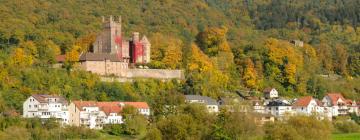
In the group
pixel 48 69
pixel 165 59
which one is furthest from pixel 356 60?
pixel 48 69

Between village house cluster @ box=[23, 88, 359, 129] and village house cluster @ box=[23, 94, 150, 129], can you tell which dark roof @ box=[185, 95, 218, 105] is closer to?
village house cluster @ box=[23, 88, 359, 129]

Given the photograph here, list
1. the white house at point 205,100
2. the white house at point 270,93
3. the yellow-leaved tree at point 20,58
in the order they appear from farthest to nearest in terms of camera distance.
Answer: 1. the white house at point 270,93
2. the white house at point 205,100
3. the yellow-leaved tree at point 20,58

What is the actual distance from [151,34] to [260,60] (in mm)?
12462

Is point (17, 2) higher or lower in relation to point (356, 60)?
higher

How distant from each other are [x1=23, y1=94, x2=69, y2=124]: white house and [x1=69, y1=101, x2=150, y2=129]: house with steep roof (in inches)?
26.9

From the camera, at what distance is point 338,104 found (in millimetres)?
A: 83312

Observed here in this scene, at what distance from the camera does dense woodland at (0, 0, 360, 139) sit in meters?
60.6

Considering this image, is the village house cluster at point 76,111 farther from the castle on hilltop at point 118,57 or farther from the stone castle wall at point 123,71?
the castle on hilltop at point 118,57

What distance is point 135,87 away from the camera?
244 ft

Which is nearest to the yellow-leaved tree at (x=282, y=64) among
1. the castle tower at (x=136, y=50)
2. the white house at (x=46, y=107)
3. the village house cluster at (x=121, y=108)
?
the village house cluster at (x=121, y=108)

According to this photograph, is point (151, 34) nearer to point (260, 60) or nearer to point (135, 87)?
point (260, 60)

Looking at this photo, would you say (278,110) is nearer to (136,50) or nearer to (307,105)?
(307,105)

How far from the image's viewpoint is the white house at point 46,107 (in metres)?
64.9

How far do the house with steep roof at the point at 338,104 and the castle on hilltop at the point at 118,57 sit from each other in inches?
566
